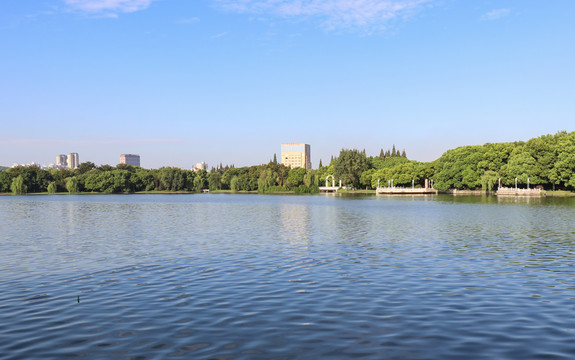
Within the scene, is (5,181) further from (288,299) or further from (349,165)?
(288,299)

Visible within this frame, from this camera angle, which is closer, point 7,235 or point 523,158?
point 7,235

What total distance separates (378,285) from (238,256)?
395 inches

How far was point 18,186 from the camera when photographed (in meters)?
188

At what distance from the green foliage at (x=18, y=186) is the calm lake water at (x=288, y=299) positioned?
17849 centimetres

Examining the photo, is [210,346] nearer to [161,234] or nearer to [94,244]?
[94,244]

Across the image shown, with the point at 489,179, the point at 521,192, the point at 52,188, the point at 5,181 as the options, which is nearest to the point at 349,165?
the point at 489,179

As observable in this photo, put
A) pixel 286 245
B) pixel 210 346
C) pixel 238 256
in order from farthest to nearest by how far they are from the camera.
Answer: pixel 286 245, pixel 238 256, pixel 210 346

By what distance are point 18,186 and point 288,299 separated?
203520 mm

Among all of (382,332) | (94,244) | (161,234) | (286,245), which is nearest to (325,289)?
(382,332)

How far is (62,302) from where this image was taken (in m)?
16.3

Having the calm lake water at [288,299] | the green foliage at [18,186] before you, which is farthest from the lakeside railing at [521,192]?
the green foliage at [18,186]

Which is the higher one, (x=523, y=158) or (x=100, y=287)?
(x=523, y=158)

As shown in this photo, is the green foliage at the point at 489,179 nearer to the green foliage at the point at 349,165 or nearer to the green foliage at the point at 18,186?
the green foliage at the point at 349,165

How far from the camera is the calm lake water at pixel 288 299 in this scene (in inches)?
461
